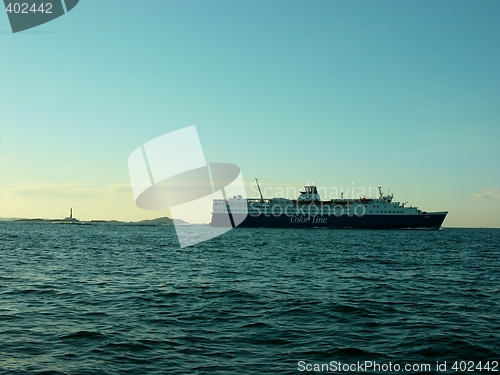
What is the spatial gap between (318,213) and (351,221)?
7851 mm

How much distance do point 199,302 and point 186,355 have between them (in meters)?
5.10

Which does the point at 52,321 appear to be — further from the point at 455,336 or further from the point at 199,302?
the point at 455,336

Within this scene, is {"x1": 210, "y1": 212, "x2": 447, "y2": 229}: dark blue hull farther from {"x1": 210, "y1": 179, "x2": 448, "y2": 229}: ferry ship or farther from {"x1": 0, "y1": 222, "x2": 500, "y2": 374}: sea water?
{"x1": 0, "y1": 222, "x2": 500, "y2": 374}: sea water

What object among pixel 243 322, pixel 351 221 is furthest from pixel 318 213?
pixel 243 322

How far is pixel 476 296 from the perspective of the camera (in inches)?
572

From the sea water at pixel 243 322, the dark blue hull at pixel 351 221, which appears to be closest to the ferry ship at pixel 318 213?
the dark blue hull at pixel 351 221

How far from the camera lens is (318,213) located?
92250 mm

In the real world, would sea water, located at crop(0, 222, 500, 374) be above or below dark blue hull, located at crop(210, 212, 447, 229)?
below

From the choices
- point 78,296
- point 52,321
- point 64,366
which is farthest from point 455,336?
point 78,296

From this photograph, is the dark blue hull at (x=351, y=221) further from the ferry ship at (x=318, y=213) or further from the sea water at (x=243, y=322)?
the sea water at (x=243, y=322)

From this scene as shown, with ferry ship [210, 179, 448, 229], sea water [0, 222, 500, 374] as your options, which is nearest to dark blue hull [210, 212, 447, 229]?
ferry ship [210, 179, 448, 229]

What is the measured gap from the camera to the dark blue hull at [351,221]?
3469 inches

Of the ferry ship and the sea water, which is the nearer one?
the sea water

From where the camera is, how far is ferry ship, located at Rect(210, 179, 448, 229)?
88250mm
